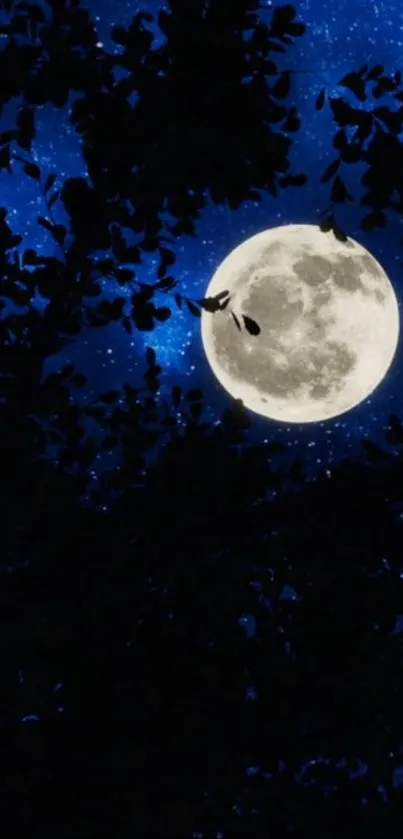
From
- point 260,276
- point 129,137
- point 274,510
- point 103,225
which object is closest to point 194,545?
point 274,510

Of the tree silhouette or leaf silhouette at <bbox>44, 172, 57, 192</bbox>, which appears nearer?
the tree silhouette

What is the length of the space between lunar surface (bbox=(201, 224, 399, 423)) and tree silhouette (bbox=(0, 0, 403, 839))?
337 cm

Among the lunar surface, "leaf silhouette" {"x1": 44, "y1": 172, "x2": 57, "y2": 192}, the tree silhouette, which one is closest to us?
the tree silhouette

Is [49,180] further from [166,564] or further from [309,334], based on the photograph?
[309,334]

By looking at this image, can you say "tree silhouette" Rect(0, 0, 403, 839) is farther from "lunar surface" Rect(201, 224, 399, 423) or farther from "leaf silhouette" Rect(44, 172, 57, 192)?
"lunar surface" Rect(201, 224, 399, 423)

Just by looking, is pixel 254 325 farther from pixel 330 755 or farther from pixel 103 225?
pixel 330 755

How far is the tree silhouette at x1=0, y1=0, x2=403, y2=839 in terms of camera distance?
4.56 metres

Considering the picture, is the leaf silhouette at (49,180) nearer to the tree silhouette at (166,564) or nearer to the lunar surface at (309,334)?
the tree silhouette at (166,564)

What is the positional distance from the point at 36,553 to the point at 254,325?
61.6 inches

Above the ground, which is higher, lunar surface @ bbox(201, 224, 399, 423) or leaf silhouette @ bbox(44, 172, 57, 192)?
leaf silhouette @ bbox(44, 172, 57, 192)

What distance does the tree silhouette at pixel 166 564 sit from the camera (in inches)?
179

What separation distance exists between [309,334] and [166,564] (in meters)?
4.06

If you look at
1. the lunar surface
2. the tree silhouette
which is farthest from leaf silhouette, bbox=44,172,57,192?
the lunar surface

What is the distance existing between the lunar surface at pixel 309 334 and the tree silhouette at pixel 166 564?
3.37 metres
